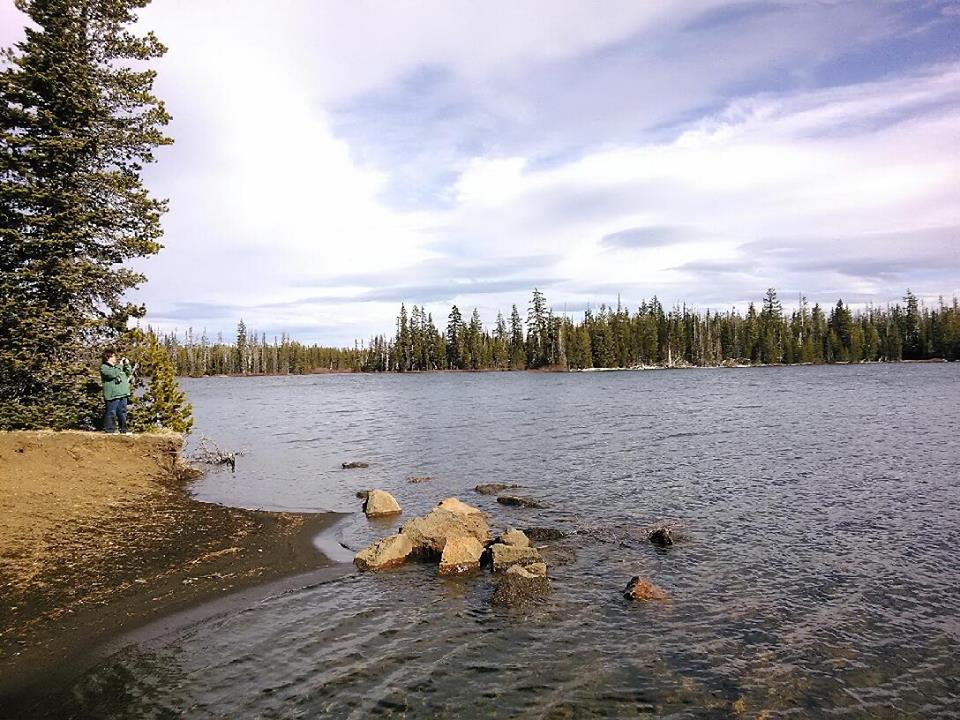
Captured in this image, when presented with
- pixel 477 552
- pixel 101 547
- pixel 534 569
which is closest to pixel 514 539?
pixel 477 552

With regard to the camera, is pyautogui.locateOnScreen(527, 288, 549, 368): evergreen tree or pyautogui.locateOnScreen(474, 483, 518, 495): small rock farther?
pyautogui.locateOnScreen(527, 288, 549, 368): evergreen tree

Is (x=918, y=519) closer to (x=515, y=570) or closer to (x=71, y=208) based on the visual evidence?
(x=515, y=570)

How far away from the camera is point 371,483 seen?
86.8 ft

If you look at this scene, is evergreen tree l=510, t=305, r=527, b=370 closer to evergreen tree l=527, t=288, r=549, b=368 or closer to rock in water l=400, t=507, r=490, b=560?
evergreen tree l=527, t=288, r=549, b=368

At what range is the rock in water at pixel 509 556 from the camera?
14.7 m

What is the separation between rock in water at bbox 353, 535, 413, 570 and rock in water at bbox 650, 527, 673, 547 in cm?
711

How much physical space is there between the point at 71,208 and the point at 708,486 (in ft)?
88.8

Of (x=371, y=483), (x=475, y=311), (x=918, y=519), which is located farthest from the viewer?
(x=475, y=311)

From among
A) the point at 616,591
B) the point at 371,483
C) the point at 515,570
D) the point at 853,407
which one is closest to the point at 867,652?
the point at 616,591

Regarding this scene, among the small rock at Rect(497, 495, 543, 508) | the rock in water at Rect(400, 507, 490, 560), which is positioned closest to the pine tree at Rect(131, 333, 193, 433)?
the rock in water at Rect(400, 507, 490, 560)

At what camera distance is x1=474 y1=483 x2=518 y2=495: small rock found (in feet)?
79.2

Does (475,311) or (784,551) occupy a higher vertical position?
(475,311)

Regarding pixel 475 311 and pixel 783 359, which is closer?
pixel 783 359

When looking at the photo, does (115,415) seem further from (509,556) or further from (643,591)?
(643,591)
